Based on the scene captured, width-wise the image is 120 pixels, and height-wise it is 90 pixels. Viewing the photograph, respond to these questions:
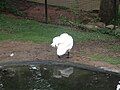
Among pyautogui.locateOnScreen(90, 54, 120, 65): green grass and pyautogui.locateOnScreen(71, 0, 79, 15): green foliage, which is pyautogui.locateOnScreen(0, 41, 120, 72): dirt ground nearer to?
pyautogui.locateOnScreen(90, 54, 120, 65): green grass

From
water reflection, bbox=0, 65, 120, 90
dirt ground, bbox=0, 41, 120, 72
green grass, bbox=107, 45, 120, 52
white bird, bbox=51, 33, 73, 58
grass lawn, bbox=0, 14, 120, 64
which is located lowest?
water reflection, bbox=0, 65, 120, 90

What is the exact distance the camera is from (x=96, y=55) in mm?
10125

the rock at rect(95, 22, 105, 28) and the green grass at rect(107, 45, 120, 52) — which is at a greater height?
the rock at rect(95, 22, 105, 28)

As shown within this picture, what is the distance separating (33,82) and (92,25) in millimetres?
6431

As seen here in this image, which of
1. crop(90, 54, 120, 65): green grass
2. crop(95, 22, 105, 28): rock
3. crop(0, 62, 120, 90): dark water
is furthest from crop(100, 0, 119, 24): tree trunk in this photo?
crop(0, 62, 120, 90): dark water

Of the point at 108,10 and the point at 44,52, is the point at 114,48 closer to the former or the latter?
the point at 44,52

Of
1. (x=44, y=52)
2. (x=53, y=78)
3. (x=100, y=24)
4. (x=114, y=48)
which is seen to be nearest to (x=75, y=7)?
(x=100, y=24)

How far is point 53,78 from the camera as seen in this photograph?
8.60 metres

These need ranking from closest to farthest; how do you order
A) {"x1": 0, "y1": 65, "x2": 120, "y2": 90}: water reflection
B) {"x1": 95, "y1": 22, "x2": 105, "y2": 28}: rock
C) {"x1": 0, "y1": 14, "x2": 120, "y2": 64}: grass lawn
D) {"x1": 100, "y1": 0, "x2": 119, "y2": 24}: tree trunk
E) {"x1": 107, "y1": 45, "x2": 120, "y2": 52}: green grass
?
{"x1": 0, "y1": 65, "x2": 120, "y2": 90}: water reflection, {"x1": 107, "y1": 45, "x2": 120, "y2": 52}: green grass, {"x1": 0, "y1": 14, "x2": 120, "y2": 64}: grass lawn, {"x1": 95, "y1": 22, "x2": 105, "y2": 28}: rock, {"x1": 100, "y1": 0, "x2": 119, "y2": 24}: tree trunk

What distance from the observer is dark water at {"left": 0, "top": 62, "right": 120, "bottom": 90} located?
8.10 m

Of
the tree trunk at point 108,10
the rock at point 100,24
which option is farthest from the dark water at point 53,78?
the tree trunk at point 108,10

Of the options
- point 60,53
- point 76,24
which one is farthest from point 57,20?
point 60,53

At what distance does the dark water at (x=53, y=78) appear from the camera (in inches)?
319

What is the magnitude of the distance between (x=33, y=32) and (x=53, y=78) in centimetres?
411
